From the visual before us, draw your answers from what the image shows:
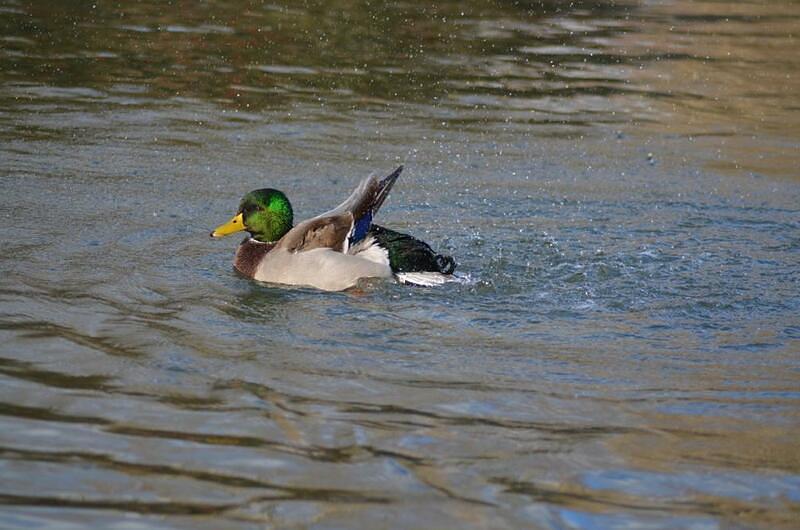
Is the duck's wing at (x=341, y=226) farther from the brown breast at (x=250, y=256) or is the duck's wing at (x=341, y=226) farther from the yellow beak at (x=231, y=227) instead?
the yellow beak at (x=231, y=227)

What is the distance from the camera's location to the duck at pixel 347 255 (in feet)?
27.7

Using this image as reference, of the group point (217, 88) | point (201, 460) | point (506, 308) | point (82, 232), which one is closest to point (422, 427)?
point (201, 460)

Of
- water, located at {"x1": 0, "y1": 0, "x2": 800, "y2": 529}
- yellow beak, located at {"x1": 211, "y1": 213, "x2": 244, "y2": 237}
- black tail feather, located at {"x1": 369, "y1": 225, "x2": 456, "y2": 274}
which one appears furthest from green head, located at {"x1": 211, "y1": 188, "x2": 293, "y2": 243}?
black tail feather, located at {"x1": 369, "y1": 225, "x2": 456, "y2": 274}

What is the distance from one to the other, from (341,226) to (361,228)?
0.16 m

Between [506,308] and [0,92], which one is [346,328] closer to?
[506,308]

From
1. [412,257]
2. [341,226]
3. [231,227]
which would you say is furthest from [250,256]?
[412,257]

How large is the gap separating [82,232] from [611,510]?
5230mm

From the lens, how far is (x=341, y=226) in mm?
8586

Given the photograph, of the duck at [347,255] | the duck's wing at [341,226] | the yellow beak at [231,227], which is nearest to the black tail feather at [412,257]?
the duck at [347,255]

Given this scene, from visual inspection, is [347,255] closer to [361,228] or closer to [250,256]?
[361,228]

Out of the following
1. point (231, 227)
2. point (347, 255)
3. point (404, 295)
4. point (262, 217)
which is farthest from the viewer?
point (262, 217)

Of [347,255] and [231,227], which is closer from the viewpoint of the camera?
[347,255]

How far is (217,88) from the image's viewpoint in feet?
46.9

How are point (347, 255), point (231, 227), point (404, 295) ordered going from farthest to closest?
point (231, 227) → point (347, 255) → point (404, 295)
